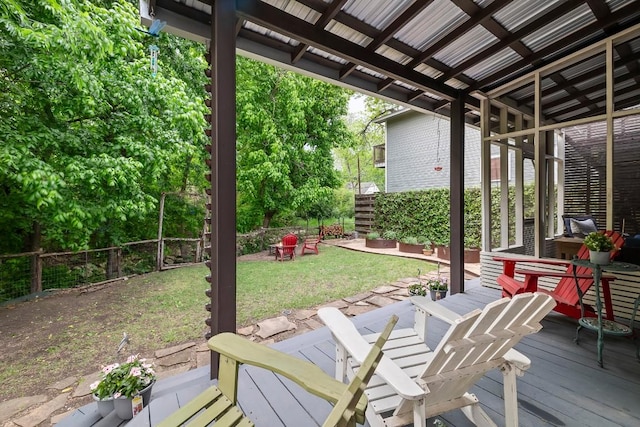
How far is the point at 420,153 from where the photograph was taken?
11484mm

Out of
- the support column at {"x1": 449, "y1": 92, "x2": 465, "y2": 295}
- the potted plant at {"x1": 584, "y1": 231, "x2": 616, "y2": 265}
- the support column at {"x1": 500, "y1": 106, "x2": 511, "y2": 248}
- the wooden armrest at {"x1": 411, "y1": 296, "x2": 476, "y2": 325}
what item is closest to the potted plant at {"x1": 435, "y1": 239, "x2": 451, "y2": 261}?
the support column at {"x1": 500, "y1": 106, "x2": 511, "y2": 248}

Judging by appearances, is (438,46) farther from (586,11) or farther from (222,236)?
(222,236)

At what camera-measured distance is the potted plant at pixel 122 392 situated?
179 cm

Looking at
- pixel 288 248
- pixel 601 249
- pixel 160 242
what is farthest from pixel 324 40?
pixel 160 242

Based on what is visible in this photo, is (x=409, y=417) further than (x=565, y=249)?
No

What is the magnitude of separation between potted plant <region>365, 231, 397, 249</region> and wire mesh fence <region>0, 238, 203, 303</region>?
6.21m

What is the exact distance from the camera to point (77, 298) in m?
5.28

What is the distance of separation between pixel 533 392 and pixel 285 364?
1913 mm

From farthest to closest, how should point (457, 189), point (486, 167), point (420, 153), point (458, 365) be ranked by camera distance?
point (420, 153)
point (486, 167)
point (457, 189)
point (458, 365)

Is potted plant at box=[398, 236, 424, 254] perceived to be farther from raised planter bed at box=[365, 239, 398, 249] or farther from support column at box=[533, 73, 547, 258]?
support column at box=[533, 73, 547, 258]

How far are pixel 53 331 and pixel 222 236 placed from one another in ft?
12.6

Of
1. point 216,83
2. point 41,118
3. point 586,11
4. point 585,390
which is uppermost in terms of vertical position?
point 586,11

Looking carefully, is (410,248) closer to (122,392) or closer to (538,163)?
(538,163)

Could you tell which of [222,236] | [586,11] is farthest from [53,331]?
[586,11]
